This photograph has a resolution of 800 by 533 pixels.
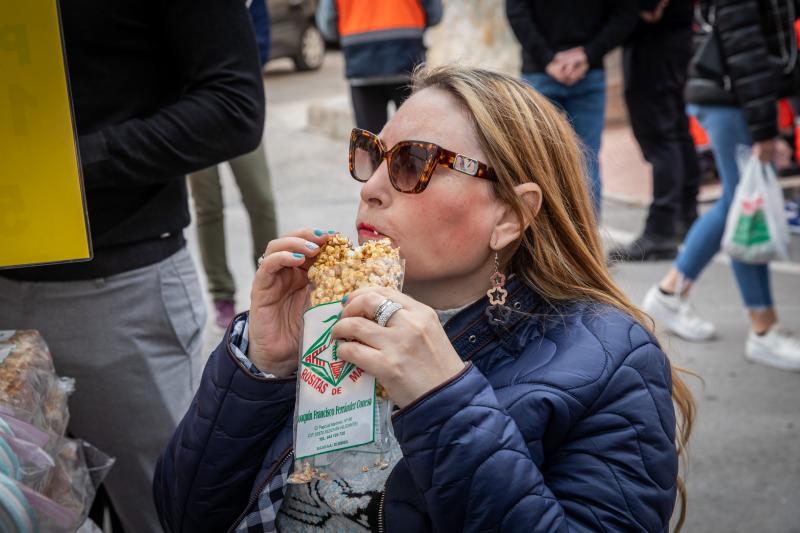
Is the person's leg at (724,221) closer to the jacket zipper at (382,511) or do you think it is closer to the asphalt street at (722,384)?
the asphalt street at (722,384)

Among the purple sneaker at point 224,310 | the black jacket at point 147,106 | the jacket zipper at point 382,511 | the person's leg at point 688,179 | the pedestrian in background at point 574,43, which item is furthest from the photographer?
the person's leg at point 688,179

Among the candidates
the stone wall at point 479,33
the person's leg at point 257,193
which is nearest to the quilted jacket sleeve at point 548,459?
the person's leg at point 257,193

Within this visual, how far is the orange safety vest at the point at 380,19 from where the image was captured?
5191 millimetres

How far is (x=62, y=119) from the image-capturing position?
148 centimetres

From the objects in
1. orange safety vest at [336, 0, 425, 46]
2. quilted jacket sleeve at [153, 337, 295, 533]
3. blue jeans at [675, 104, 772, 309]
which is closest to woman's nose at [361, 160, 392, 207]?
quilted jacket sleeve at [153, 337, 295, 533]

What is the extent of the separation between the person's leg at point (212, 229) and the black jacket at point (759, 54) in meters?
2.53

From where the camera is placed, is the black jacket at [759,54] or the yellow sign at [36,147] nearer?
the yellow sign at [36,147]

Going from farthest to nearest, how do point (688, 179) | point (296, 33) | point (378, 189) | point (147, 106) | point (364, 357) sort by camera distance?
point (296, 33)
point (688, 179)
point (147, 106)
point (378, 189)
point (364, 357)

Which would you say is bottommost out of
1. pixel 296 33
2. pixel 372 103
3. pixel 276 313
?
pixel 296 33

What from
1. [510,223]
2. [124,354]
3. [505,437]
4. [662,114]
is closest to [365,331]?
[505,437]

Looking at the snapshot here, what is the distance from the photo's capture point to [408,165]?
1.63 metres

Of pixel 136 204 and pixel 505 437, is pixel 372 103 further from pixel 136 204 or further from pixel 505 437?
pixel 505 437

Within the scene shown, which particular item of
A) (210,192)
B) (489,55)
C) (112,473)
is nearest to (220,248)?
(210,192)

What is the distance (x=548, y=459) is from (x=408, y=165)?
0.59 metres
